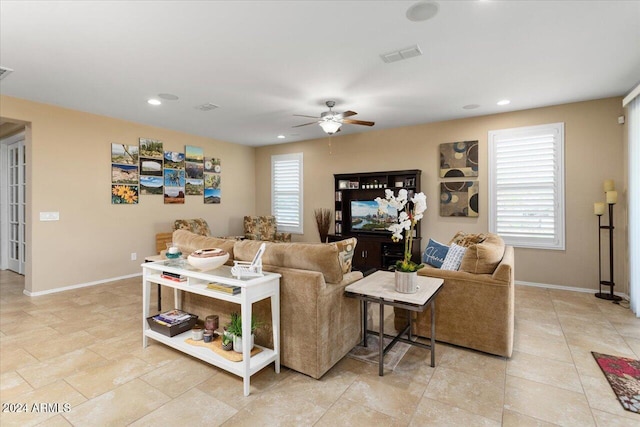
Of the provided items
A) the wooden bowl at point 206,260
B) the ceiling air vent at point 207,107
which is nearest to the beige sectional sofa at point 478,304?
the wooden bowl at point 206,260

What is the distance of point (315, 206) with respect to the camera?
701cm

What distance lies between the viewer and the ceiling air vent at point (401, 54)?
9.56ft

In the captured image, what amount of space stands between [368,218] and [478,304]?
3565 millimetres

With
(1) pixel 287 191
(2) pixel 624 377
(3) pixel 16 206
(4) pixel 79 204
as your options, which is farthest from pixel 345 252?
(3) pixel 16 206

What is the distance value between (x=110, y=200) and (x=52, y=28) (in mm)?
3256

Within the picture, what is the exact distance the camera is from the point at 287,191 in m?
7.45

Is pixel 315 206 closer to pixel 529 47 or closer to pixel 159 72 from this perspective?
pixel 159 72

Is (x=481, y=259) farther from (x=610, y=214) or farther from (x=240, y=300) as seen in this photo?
(x=610, y=214)

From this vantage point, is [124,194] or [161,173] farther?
[161,173]

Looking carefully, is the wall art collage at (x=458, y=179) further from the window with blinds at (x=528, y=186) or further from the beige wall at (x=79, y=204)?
the beige wall at (x=79, y=204)

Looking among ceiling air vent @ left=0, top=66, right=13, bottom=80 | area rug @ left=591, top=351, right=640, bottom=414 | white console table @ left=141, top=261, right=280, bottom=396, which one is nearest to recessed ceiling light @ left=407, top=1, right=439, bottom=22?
white console table @ left=141, top=261, right=280, bottom=396

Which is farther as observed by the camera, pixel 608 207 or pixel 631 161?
pixel 608 207

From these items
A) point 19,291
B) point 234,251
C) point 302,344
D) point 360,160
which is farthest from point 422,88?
point 19,291

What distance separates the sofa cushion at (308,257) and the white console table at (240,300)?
7.5 inches
